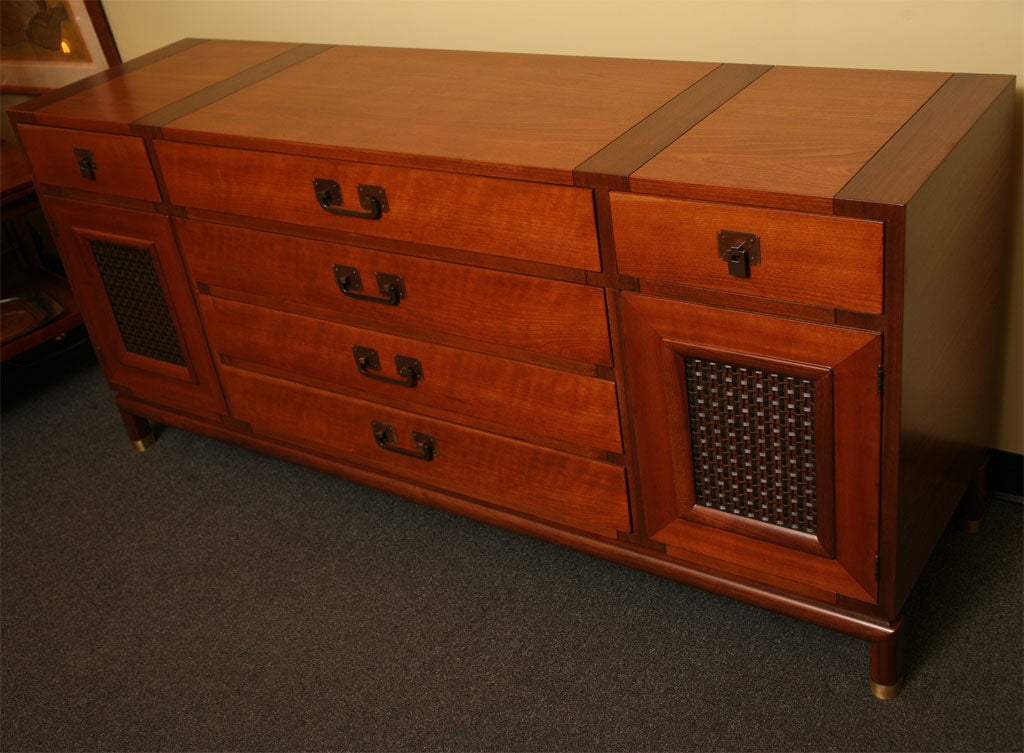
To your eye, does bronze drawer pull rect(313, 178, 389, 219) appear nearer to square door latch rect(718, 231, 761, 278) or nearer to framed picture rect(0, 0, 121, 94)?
square door latch rect(718, 231, 761, 278)

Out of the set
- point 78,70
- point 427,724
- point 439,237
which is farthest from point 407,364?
point 78,70

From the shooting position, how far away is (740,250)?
1267 mm

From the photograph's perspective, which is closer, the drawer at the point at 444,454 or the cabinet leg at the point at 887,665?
the cabinet leg at the point at 887,665

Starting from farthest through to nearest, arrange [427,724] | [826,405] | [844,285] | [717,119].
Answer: [427,724] < [717,119] < [826,405] < [844,285]

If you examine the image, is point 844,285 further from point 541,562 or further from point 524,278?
point 541,562

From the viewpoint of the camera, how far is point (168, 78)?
1979 millimetres

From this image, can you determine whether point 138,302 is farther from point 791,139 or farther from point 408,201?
point 791,139

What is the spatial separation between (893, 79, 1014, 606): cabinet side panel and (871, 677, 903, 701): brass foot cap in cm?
13

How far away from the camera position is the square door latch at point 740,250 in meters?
1.26

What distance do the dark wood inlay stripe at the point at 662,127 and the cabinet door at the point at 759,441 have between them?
0.16m

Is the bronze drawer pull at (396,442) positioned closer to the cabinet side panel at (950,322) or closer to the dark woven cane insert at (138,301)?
the dark woven cane insert at (138,301)

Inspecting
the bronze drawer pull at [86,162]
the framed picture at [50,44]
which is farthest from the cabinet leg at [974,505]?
the framed picture at [50,44]

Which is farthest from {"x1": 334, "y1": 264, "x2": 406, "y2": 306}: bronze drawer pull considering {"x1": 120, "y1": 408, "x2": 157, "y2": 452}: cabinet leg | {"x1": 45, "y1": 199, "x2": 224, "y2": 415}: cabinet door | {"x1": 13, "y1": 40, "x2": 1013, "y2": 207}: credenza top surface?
{"x1": 120, "y1": 408, "x2": 157, "y2": 452}: cabinet leg

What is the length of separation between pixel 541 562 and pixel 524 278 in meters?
0.58
